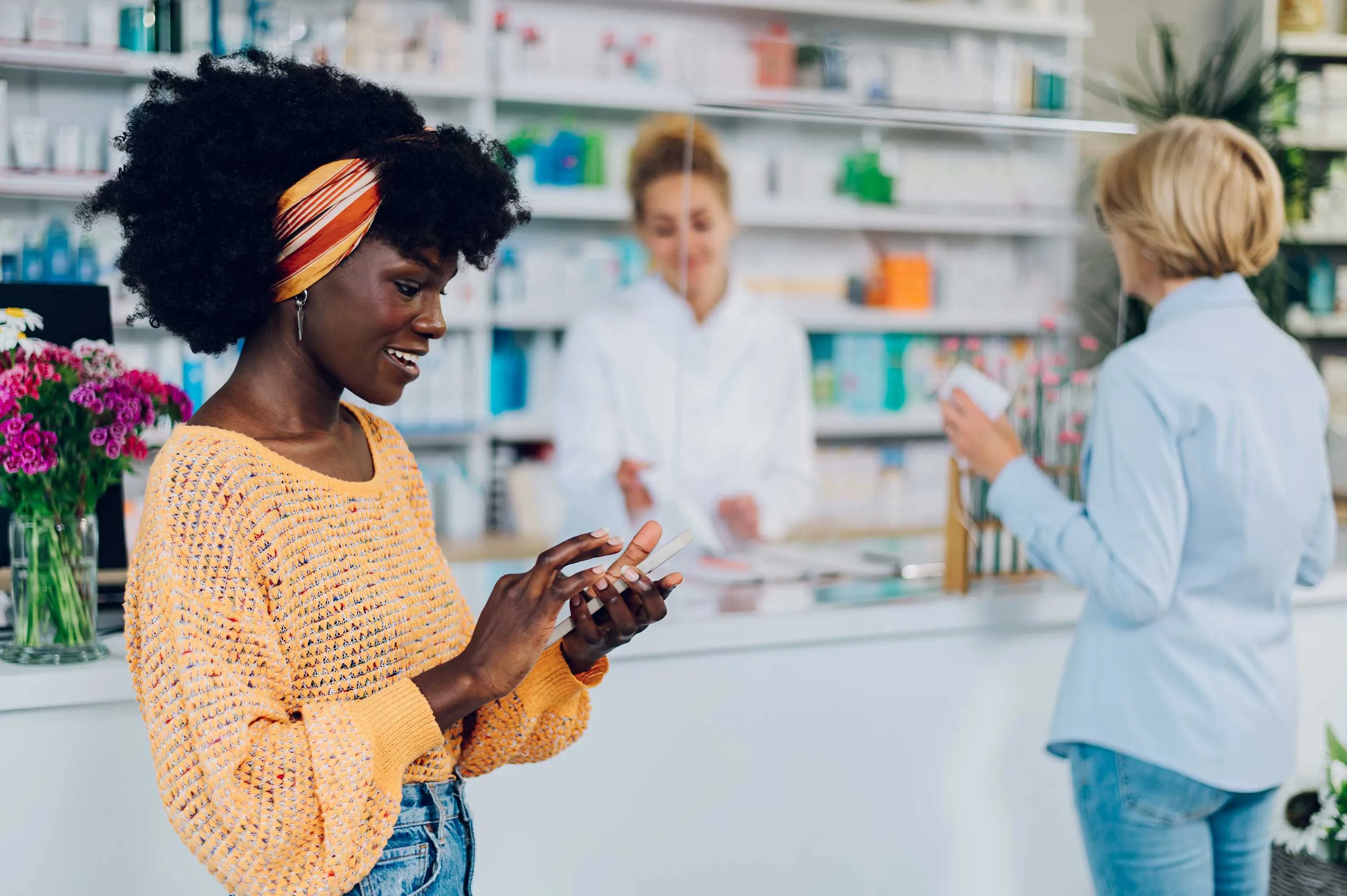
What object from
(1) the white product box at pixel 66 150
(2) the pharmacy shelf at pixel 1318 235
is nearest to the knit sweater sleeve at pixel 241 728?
(1) the white product box at pixel 66 150

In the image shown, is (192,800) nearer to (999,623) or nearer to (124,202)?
(124,202)

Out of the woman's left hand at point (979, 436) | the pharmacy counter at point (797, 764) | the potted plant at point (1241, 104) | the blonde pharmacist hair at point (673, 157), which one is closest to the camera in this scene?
the pharmacy counter at point (797, 764)

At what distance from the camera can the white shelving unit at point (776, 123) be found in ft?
8.39

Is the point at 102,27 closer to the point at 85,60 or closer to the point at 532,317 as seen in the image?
the point at 85,60

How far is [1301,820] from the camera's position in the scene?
6.86ft

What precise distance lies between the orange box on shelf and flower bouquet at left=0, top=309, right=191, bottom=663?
1730mm

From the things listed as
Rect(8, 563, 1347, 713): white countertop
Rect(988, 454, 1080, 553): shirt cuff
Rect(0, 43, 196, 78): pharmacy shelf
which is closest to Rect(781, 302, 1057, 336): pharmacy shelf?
Rect(8, 563, 1347, 713): white countertop

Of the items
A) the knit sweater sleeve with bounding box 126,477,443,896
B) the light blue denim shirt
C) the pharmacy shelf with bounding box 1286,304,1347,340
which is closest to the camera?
the knit sweater sleeve with bounding box 126,477,443,896

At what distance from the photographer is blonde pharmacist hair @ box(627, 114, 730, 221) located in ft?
8.38

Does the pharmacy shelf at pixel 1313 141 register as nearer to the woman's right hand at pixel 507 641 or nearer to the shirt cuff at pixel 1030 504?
the shirt cuff at pixel 1030 504

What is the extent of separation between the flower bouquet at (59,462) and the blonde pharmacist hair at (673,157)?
1.33 metres

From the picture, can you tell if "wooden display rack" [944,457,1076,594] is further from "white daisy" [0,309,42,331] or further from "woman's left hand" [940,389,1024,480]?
"white daisy" [0,309,42,331]

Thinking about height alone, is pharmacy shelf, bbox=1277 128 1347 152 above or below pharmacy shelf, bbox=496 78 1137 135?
above

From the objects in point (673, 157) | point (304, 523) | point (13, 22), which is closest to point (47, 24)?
point (13, 22)
